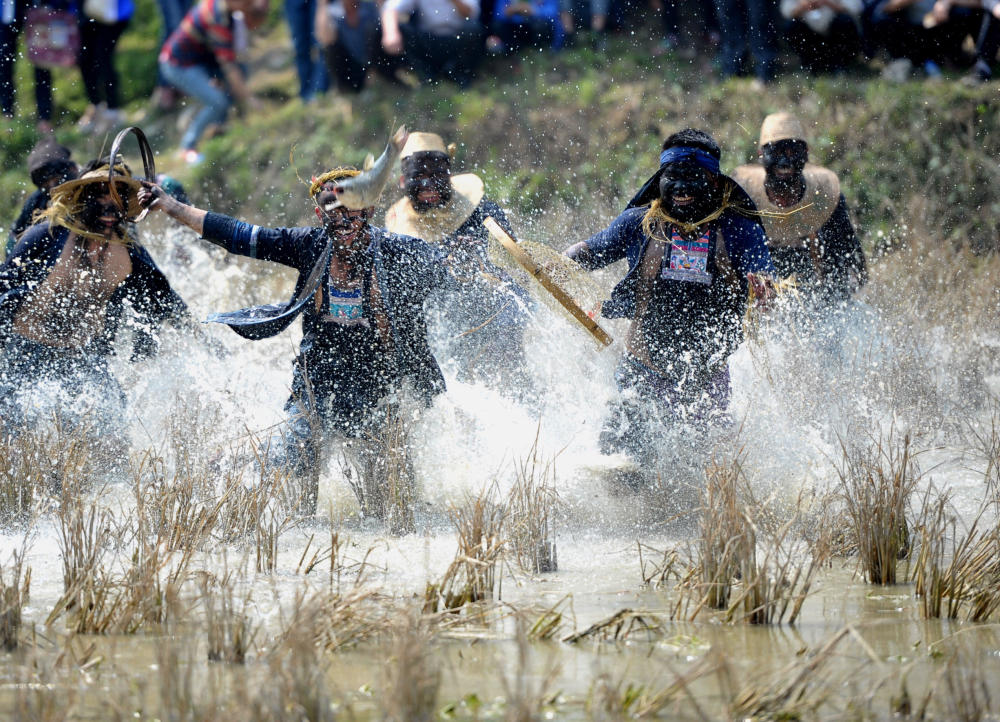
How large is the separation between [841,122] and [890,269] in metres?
2.71

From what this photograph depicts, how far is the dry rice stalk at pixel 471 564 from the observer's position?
4.58 m

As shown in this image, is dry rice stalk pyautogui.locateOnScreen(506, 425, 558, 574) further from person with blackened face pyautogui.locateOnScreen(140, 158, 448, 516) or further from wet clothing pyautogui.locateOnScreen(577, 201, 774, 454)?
wet clothing pyautogui.locateOnScreen(577, 201, 774, 454)

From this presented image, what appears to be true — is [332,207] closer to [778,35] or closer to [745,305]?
[745,305]

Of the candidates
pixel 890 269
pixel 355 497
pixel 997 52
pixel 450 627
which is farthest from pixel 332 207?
pixel 997 52

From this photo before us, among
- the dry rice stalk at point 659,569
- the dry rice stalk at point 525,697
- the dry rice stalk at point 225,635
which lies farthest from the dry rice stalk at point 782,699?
the dry rice stalk at point 225,635

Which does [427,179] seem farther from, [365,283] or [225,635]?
[225,635]

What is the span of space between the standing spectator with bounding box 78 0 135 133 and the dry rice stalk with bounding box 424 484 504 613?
9.62m

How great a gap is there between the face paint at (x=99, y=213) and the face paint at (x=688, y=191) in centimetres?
274

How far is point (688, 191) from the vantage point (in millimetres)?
6516

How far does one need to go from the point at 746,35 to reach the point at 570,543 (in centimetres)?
805

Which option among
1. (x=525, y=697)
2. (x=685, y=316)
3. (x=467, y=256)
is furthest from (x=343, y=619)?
(x=467, y=256)

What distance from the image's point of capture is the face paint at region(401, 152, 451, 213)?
7488 millimetres

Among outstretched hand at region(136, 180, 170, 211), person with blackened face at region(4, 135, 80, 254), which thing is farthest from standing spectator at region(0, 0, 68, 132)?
outstretched hand at region(136, 180, 170, 211)

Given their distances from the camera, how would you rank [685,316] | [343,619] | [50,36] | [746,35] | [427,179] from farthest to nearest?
[50,36] < [746,35] < [427,179] < [685,316] < [343,619]
